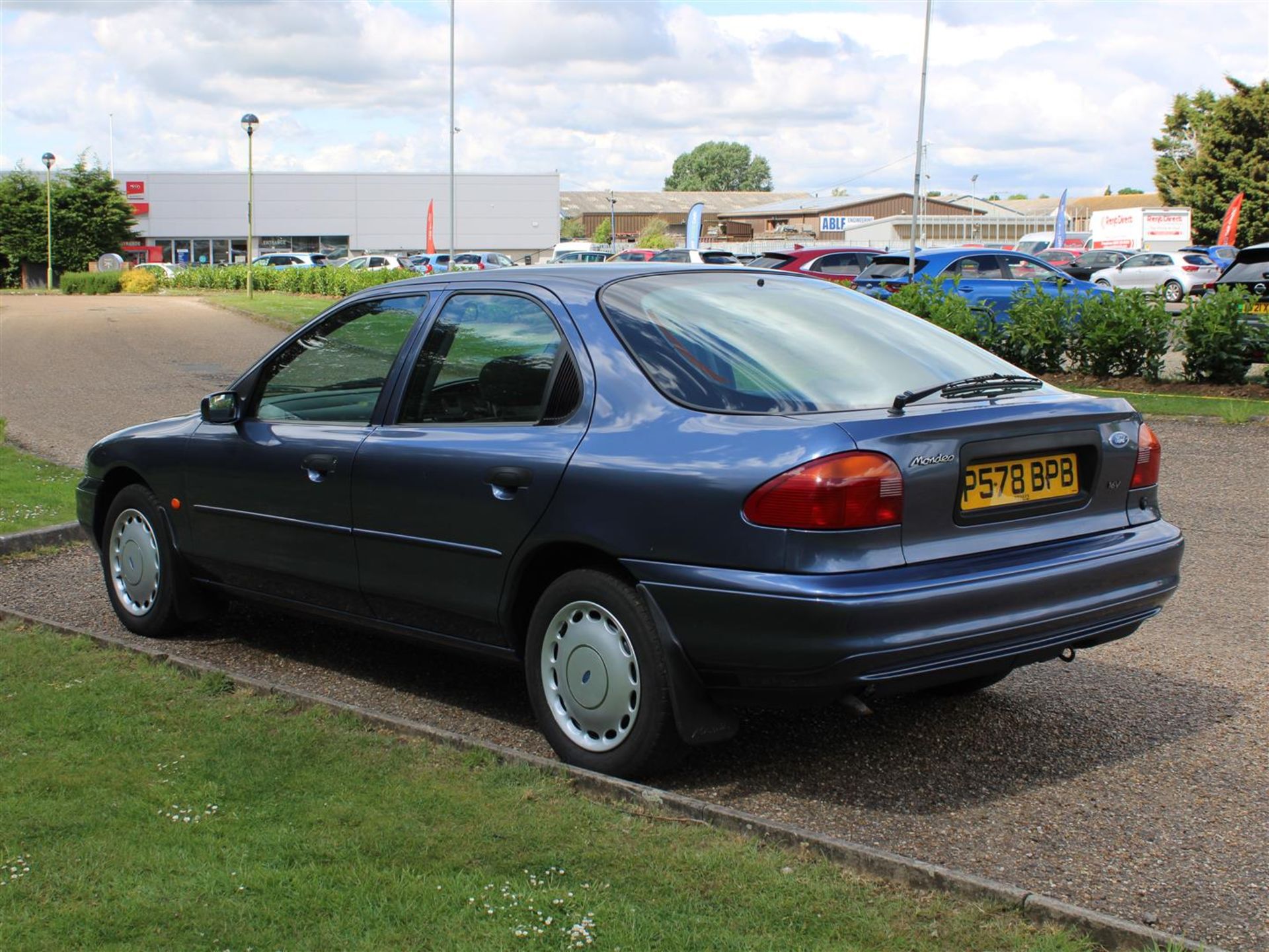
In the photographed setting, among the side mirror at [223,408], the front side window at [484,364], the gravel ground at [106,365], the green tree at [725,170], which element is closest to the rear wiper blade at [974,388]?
the front side window at [484,364]

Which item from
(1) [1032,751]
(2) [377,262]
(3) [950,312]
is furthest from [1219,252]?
(1) [1032,751]

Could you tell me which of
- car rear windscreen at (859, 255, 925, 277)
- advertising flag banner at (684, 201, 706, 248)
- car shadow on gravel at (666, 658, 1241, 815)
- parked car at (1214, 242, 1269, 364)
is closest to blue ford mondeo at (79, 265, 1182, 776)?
car shadow on gravel at (666, 658, 1241, 815)

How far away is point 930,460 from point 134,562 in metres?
3.88

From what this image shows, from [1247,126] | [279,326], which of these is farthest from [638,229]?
[279,326]

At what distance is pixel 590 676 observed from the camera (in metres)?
4.33

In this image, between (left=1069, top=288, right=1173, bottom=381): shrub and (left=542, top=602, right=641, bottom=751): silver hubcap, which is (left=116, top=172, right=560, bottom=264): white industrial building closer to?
(left=1069, top=288, right=1173, bottom=381): shrub

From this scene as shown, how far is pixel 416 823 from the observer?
3865 millimetres

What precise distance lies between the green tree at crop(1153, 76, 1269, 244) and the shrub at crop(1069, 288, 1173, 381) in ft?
157

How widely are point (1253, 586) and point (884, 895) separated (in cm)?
448

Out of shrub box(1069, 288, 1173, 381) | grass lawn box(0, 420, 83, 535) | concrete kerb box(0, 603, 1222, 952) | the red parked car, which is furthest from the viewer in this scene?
the red parked car

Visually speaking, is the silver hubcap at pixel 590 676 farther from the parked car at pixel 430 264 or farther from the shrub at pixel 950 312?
the parked car at pixel 430 264

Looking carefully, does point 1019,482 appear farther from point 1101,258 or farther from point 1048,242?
point 1048,242

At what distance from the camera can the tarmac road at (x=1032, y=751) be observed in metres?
3.70

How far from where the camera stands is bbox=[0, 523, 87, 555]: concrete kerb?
26.2ft
